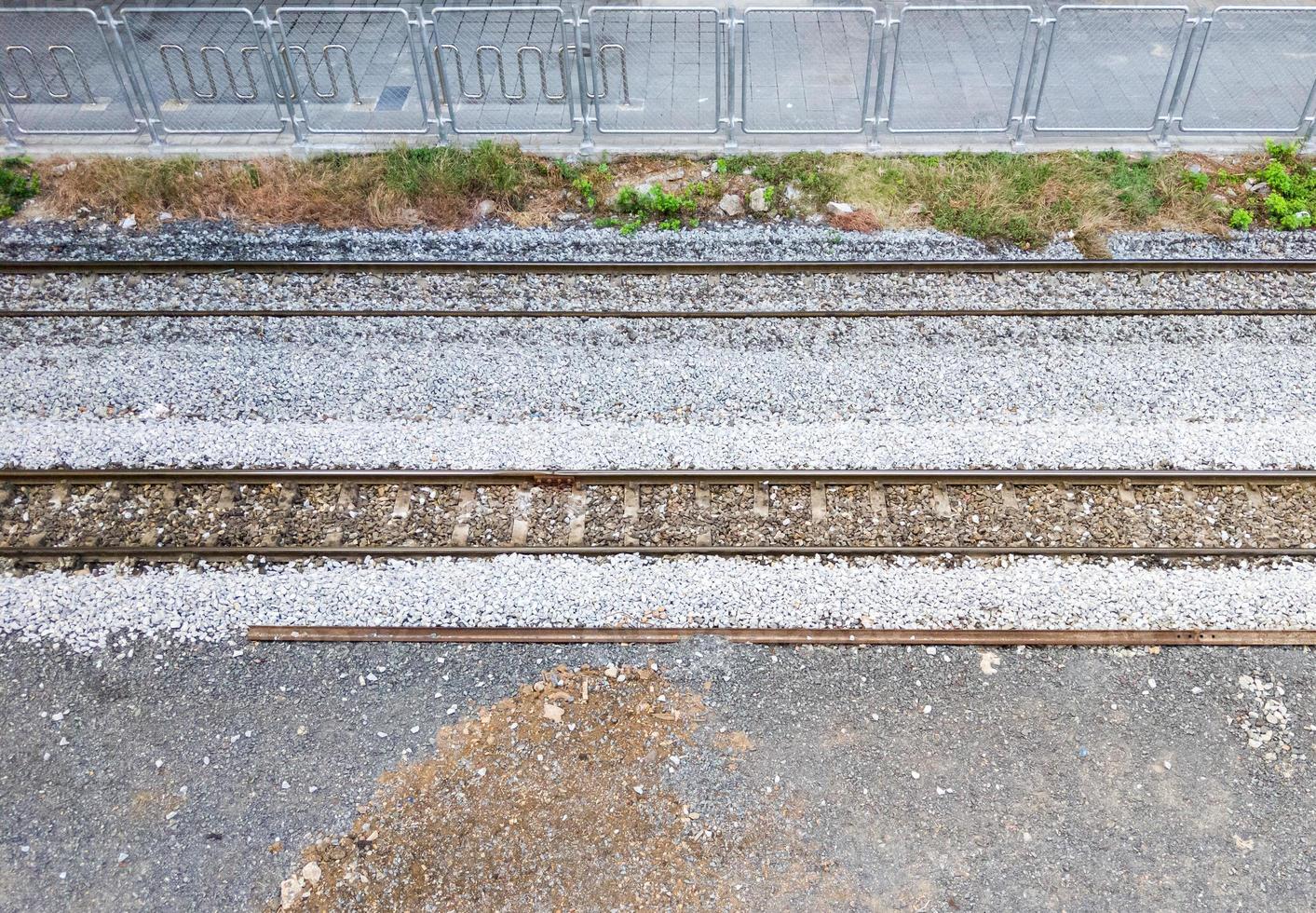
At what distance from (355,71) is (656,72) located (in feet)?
14.9

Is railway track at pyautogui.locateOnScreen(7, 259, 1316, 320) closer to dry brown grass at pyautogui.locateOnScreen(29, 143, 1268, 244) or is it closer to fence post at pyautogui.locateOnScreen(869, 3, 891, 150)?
dry brown grass at pyautogui.locateOnScreen(29, 143, 1268, 244)

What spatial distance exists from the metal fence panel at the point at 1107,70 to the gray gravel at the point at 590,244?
2.50m

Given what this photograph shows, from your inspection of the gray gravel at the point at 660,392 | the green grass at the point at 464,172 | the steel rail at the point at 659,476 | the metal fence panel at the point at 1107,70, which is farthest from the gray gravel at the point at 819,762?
the metal fence panel at the point at 1107,70

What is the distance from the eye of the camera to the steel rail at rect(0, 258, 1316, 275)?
10773mm

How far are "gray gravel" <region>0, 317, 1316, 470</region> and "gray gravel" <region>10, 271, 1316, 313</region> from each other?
34 centimetres

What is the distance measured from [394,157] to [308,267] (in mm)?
2267

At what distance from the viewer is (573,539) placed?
27.0 ft

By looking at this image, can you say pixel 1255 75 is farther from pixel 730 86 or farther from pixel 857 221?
pixel 730 86

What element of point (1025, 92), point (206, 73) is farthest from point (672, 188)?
point (206, 73)

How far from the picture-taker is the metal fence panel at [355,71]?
13180 millimetres

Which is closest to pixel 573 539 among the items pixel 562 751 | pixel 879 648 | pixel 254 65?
pixel 562 751

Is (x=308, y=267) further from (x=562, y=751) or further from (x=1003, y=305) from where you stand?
(x=1003, y=305)

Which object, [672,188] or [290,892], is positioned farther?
[672,188]

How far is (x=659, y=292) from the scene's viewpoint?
10742 millimetres
